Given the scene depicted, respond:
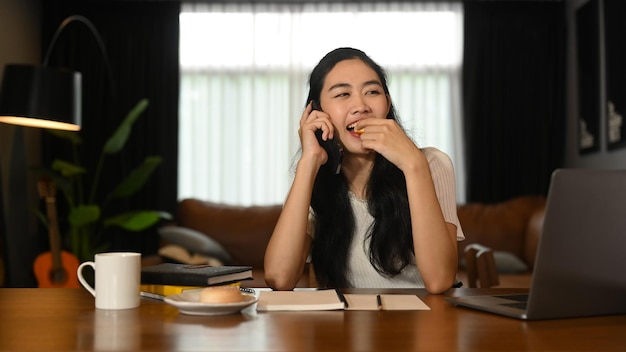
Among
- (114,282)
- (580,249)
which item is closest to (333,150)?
(114,282)

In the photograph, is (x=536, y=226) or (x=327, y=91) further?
(x=536, y=226)

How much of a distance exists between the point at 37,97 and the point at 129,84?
5.85 feet

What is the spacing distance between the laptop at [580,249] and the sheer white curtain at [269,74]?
165 inches

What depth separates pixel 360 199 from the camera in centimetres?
205

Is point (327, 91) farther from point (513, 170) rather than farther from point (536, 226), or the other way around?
point (513, 170)

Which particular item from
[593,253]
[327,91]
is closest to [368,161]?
[327,91]

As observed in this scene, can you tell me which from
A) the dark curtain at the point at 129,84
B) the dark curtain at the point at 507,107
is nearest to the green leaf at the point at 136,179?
the dark curtain at the point at 129,84

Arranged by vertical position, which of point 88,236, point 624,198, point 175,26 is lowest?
point 88,236

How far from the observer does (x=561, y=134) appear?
5.32 metres

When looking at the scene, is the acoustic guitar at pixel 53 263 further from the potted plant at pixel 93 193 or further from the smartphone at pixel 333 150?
the smartphone at pixel 333 150

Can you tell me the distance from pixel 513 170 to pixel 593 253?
14.1 ft

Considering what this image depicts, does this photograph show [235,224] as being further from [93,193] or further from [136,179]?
[93,193]

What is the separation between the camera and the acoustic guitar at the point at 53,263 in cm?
429

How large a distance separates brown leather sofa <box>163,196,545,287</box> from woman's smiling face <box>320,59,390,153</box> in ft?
9.01
